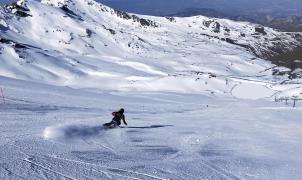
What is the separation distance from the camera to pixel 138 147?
20.2m

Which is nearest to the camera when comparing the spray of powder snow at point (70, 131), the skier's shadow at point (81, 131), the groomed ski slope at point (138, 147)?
the groomed ski slope at point (138, 147)

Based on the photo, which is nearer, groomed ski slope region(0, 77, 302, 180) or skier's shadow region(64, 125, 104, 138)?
groomed ski slope region(0, 77, 302, 180)

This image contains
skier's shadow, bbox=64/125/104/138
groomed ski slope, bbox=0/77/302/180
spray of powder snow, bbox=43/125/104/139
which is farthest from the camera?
skier's shadow, bbox=64/125/104/138

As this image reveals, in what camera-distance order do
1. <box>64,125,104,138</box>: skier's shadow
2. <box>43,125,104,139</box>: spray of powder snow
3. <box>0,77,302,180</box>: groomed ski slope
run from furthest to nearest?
1. <box>64,125,104,138</box>: skier's shadow
2. <box>43,125,104,139</box>: spray of powder snow
3. <box>0,77,302,180</box>: groomed ski slope

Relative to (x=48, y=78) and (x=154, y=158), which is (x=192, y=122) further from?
(x=48, y=78)

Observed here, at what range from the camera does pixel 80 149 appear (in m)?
17.9

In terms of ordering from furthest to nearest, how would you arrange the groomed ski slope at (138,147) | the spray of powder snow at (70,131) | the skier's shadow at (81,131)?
1. the skier's shadow at (81,131)
2. the spray of powder snow at (70,131)
3. the groomed ski slope at (138,147)

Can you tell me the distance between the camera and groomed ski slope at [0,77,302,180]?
15.2 m

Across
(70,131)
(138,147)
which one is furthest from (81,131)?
(138,147)

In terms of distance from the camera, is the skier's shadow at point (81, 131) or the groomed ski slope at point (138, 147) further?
the skier's shadow at point (81, 131)

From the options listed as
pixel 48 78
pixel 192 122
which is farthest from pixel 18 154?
pixel 48 78

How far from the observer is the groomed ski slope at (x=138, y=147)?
50.0ft

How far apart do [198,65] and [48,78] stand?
7728 cm

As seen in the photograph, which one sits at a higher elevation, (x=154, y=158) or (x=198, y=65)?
(x=198, y=65)
